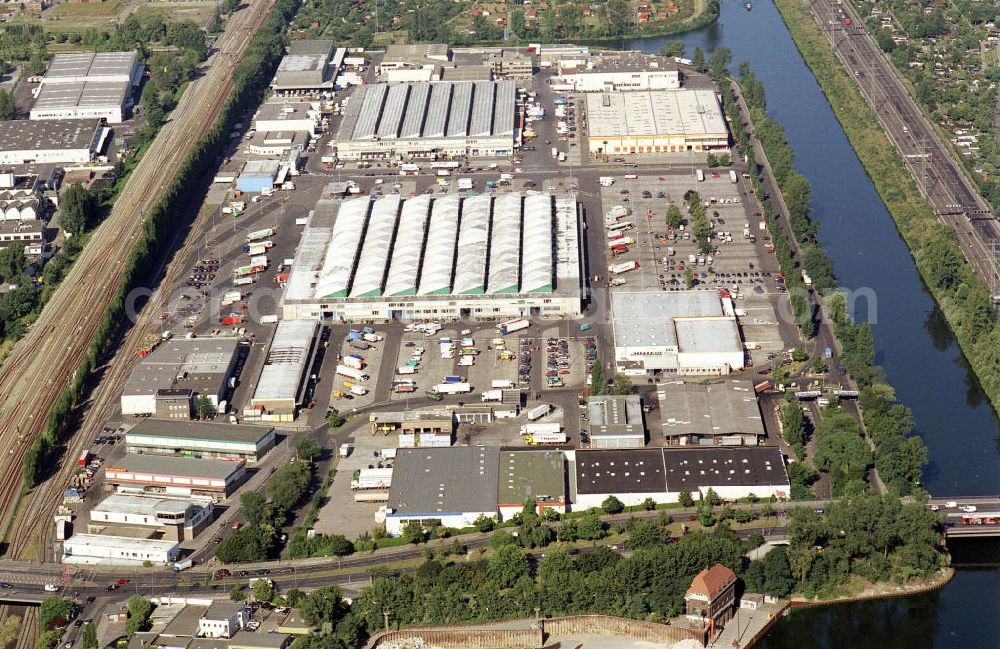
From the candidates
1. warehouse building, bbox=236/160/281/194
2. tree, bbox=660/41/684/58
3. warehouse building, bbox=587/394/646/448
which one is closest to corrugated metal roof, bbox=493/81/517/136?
warehouse building, bbox=236/160/281/194

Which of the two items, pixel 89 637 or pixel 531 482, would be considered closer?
pixel 89 637

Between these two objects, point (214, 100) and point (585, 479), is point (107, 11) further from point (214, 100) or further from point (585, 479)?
point (585, 479)

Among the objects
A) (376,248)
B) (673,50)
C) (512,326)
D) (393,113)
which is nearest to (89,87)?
(393,113)

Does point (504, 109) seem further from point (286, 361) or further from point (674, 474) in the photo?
point (674, 474)

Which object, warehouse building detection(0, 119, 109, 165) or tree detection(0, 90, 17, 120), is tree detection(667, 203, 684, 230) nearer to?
warehouse building detection(0, 119, 109, 165)

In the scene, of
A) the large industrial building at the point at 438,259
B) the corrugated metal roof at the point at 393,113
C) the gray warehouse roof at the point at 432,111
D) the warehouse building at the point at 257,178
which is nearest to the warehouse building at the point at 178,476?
the large industrial building at the point at 438,259

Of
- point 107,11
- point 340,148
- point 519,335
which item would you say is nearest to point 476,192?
point 340,148
